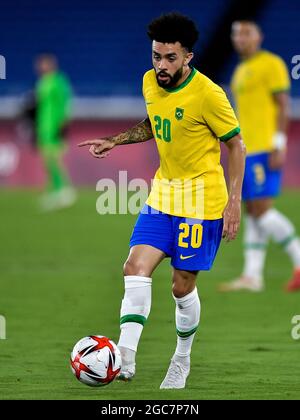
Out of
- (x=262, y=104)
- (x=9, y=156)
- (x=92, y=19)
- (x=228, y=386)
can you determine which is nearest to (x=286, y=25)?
(x=92, y=19)

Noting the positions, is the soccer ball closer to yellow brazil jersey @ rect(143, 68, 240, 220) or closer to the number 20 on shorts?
the number 20 on shorts

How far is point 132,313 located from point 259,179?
460 centimetres

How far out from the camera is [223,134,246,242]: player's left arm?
6289 millimetres

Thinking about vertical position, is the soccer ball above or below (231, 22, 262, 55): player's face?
below

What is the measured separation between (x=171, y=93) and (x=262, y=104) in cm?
475

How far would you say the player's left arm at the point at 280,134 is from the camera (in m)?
10.9

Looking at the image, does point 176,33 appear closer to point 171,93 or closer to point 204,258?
point 171,93

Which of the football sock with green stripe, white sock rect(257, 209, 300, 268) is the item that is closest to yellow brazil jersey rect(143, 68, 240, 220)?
the football sock with green stripe

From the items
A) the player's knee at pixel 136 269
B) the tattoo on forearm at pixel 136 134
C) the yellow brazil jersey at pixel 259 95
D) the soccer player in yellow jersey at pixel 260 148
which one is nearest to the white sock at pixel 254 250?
the soccer player in yellow jersey at pixel 260 148

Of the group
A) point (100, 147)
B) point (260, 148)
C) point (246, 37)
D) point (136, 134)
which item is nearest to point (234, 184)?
point (136, 134)

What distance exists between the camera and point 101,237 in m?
Answer: 15.7

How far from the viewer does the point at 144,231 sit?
648cm

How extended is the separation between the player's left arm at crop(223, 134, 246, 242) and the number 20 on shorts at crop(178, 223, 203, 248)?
0.20 meters

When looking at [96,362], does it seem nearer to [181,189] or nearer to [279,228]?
[181,189]
